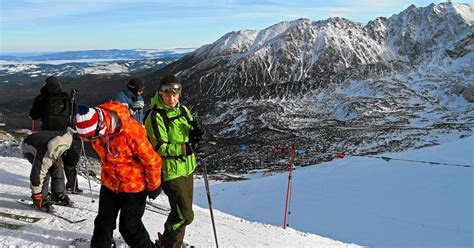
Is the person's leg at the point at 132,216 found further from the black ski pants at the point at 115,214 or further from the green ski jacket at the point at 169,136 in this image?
the green ski jacket at the point at 169,136

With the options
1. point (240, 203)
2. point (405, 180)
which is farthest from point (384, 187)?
point (240, 203)

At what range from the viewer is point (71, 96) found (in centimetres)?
834

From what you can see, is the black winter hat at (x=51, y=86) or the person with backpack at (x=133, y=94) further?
the person with backpack at (x=133, y=94)

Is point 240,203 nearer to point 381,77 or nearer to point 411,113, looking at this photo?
point 411,113

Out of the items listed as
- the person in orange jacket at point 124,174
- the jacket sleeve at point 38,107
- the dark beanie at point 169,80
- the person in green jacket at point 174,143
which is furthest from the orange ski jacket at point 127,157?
the jacket sleeve at point 38,107

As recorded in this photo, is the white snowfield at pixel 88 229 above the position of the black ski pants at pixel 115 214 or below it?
below

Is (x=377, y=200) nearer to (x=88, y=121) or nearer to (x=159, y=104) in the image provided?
(x=159, y=104)

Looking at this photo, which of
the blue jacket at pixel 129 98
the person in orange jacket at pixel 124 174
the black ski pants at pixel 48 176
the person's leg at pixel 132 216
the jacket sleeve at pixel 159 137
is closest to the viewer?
the person in orange jacket at pixel 124 174

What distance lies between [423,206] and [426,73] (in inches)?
6278

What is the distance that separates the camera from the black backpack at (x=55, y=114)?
7938 mm

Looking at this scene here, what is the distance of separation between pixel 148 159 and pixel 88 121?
3.13 feet

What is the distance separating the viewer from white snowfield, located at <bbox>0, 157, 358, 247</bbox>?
6.33m

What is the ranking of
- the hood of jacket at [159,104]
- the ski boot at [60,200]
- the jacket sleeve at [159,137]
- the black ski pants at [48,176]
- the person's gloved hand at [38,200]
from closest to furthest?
the jacket sleeve at [159,137] < the hood of jacket at [159,104] < the black ski pants at [48,176] < the person's gloved hand at [38,200] < the ski boot at [60,200]

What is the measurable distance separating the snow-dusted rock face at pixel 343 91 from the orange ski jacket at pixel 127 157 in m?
56.0
